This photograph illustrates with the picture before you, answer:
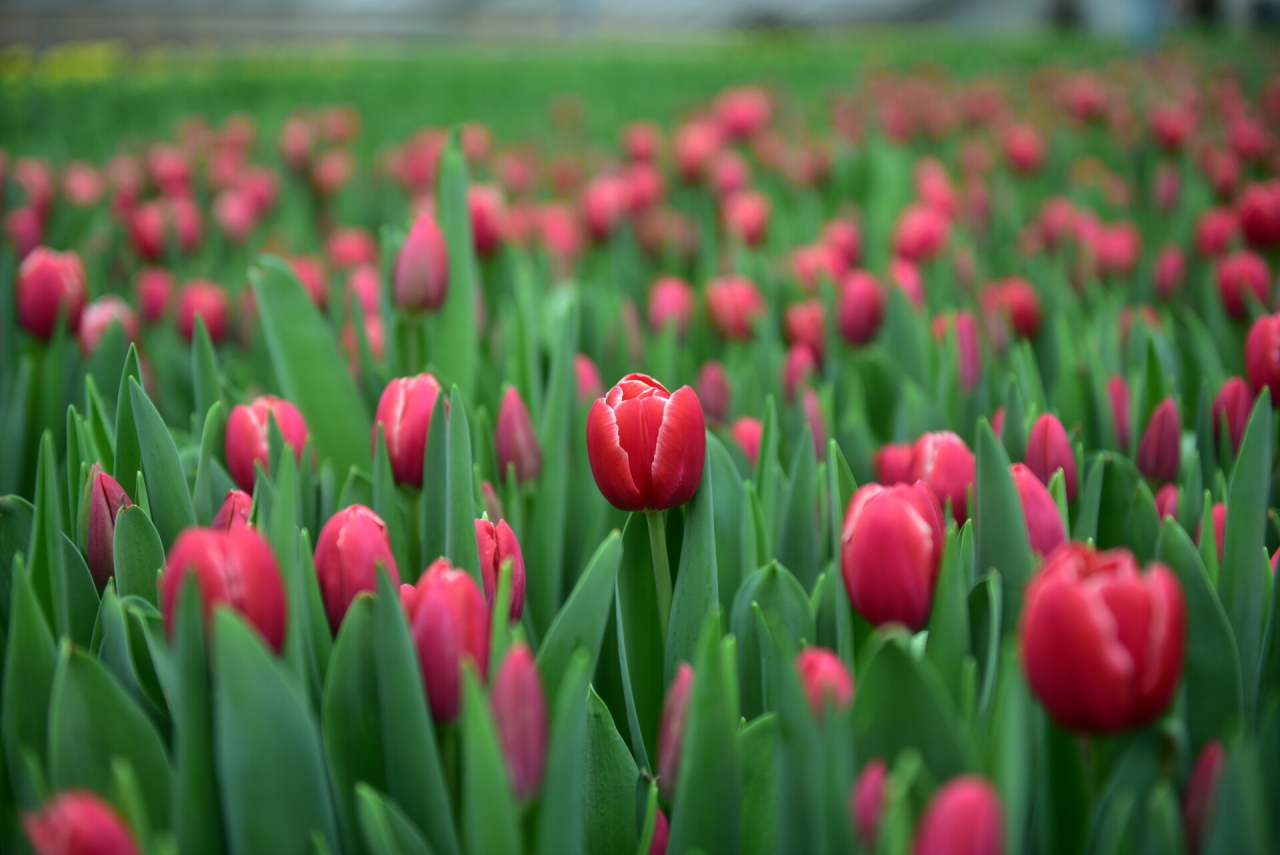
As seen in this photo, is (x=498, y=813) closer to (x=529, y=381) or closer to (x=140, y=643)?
(x=140, y=643)

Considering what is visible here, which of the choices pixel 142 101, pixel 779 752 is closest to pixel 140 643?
pixel 779 752

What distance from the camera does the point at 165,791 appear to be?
61 cm

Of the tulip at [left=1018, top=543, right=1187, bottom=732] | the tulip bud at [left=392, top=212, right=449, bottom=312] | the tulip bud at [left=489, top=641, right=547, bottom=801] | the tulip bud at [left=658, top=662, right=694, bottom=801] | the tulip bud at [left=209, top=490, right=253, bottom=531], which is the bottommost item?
the tulip bud at [left=658, top=662, right=694, bottom=801]

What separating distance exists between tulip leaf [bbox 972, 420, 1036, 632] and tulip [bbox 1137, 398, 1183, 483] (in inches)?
13.7

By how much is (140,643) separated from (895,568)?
0.52 meters

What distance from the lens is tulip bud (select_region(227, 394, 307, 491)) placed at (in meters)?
0.92

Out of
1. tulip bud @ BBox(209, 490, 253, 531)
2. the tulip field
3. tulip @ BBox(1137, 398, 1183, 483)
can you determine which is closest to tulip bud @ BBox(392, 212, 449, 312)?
the tulip field

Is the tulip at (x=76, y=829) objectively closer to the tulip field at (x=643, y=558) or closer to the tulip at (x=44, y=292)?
the tulip field at (x=643, y=558)

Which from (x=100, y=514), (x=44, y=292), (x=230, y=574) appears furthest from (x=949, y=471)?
(x=44, y=292)

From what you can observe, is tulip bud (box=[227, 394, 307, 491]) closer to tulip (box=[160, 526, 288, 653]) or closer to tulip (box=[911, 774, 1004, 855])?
tulip (box=[160, 526, 288, 653])

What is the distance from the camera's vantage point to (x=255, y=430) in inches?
36.3

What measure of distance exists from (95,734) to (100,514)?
0.80 feet

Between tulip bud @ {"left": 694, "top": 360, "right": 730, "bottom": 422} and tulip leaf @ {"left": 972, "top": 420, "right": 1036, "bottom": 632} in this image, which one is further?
tulip bud @ {"left": 694, "top": 360, "right": 730, "bottom": 422}

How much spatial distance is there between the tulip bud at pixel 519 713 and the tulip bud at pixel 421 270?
72 centimetres
